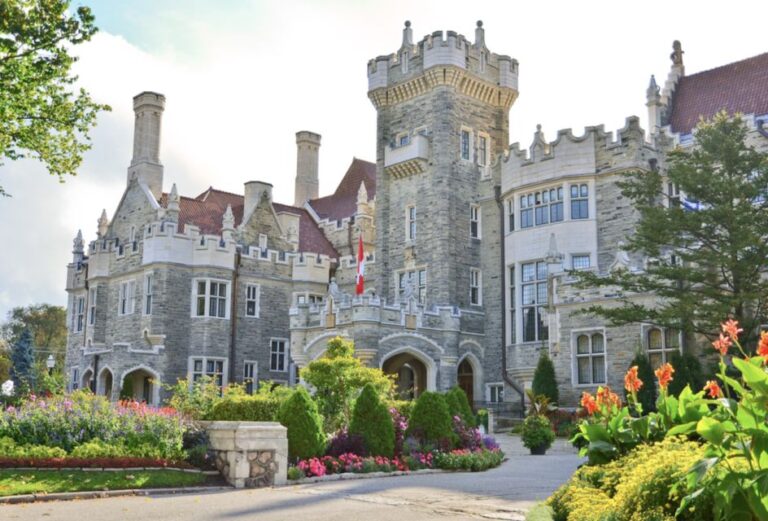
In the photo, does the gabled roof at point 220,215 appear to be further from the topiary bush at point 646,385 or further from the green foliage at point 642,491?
the green foliage at point 642,491

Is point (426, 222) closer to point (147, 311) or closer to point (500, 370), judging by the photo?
point (500, 370)

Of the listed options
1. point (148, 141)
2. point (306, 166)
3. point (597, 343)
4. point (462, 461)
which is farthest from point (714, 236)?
point (306, 166)

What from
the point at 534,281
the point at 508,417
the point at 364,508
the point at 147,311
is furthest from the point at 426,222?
the point at 364,508

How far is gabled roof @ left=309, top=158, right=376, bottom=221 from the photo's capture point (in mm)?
45031

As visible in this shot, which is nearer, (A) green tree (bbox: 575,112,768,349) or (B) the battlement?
(A) green tree (bbox: 575,112,768,349)

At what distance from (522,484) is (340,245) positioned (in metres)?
29.7

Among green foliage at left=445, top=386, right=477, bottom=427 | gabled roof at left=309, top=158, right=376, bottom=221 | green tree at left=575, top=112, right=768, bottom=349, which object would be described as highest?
gabled roof at left=309, top=158, right=376, bottom=221

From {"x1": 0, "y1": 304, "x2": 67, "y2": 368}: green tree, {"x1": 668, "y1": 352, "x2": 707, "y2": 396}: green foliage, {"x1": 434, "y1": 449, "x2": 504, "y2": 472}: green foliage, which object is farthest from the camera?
{"x1": 0, "y1": 304, "x2": 67, "y2": 368}: green tree

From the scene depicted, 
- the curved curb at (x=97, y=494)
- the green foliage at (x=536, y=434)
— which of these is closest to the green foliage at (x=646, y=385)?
the green foliage at (x=536, y=434)

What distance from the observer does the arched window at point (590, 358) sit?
2577 cm

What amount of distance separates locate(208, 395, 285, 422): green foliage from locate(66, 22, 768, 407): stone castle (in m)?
12.0

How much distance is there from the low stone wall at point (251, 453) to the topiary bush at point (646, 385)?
12384mm

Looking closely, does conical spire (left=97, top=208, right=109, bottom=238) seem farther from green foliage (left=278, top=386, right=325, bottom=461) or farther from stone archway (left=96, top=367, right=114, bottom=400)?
green foliage (left=278, top=386, right=325, bottom=461)

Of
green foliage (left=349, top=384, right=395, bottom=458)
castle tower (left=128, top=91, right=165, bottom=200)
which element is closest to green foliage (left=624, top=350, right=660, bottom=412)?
green foliage (left=349, top=384, right=395, bottom=458)
